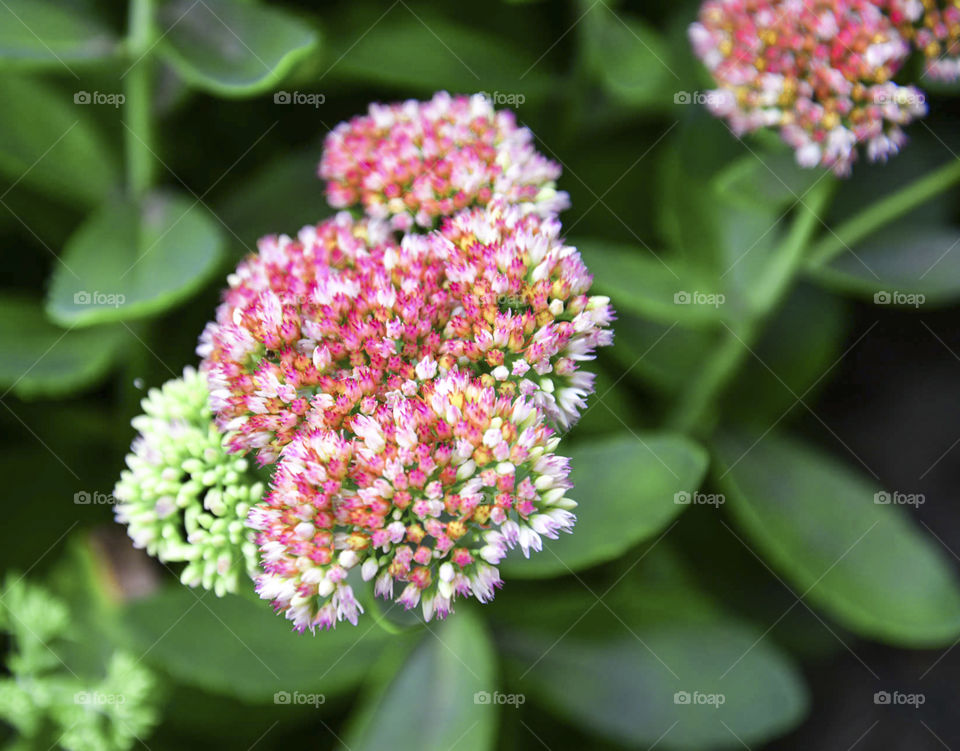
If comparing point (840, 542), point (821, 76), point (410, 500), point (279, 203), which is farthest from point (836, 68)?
point (279, 203)

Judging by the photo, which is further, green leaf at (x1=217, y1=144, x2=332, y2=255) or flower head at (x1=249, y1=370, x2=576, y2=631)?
green leaf at (x1=217, y1=144, x2=332, y2=255)

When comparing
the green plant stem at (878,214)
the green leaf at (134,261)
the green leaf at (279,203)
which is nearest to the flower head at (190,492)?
the green leaf at (134,261)

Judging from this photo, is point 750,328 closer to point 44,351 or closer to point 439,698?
point 439,698

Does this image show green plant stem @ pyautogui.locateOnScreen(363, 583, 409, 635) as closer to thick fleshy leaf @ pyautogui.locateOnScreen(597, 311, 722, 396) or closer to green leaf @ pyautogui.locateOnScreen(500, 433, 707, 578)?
green leaf @ pyautogui.locateOnScreen(500, 433, 707, 578)

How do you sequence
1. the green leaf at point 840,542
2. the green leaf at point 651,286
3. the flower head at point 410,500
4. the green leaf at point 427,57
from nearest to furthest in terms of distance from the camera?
the flower head at point 410,500, the green leaf at point 651,286, the green leaf at point 840,542, the green leaf at point 427,57

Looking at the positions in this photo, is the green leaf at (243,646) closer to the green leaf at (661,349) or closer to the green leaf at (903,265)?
the green leaf at (661,349)

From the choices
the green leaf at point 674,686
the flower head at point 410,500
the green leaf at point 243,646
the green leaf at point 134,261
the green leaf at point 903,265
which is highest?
the green leaf at point 134,261

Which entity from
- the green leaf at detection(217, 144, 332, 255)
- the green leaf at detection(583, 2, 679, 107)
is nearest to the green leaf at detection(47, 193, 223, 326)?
the green leaf at detection(217, 144, 332, 255)
